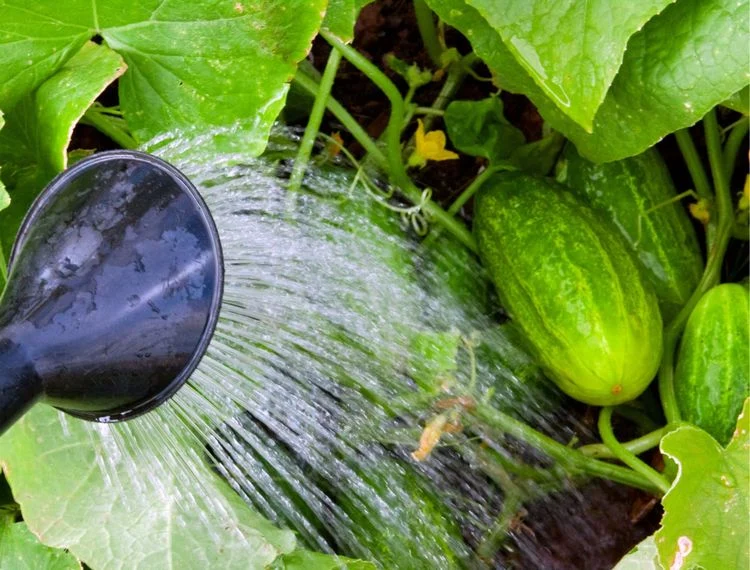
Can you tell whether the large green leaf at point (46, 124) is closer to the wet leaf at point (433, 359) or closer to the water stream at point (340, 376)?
the water stream at point (340, 376)

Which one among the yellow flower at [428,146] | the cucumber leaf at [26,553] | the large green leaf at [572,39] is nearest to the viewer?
the large green leaf at [572,39]

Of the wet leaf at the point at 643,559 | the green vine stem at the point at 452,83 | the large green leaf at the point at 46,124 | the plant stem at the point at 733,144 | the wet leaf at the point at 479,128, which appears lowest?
the wet leaf at the point at 643,559

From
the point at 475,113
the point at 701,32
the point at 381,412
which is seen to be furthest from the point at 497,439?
the point at 701,32

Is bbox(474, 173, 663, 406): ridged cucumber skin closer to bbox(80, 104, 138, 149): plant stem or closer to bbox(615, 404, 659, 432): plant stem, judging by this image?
bbox(615, 404, 659, 432): plant stem

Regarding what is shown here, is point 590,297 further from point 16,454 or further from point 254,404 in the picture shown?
point 16,454

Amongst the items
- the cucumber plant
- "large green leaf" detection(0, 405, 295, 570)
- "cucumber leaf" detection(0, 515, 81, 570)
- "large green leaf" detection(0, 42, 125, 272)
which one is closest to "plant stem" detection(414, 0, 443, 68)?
the cucumber plant

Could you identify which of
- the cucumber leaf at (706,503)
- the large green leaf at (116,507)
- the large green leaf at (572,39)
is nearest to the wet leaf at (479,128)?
the large green leaf at (572,39)
